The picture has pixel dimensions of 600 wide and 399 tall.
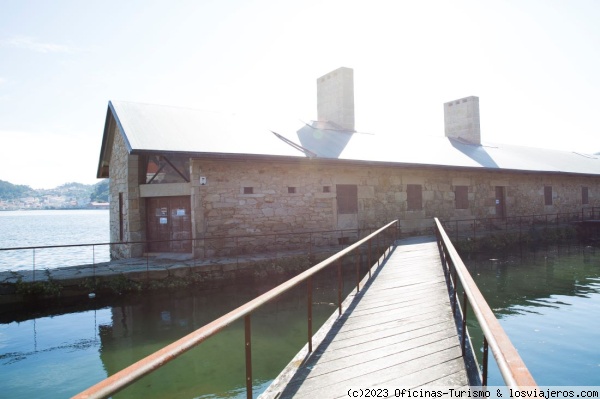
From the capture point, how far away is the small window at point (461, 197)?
16828mm

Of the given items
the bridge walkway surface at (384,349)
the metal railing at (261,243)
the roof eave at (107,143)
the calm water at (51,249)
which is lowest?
the calm water at (51,249)

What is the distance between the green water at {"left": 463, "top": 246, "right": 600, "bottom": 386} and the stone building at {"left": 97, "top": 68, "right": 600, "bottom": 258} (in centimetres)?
Answer: 367

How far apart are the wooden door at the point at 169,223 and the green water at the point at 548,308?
8.10 m

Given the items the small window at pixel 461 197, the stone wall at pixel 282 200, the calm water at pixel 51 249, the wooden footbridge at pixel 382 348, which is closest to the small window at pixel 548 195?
the stone wall at pixel 282 200

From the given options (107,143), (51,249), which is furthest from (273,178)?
(51,249)

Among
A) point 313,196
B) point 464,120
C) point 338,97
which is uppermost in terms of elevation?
point 338,97

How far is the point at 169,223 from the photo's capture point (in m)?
11.9

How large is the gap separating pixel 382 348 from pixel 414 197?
12290 millimetres

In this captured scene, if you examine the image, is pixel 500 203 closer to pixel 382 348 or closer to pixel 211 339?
pixel 211 339

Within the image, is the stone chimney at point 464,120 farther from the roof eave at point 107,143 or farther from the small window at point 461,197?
→ the roof eave at point 107,143

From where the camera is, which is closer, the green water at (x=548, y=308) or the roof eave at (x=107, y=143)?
the green water at (x=548, y=308)

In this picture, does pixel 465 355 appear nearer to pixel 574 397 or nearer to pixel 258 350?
pixel 574 397

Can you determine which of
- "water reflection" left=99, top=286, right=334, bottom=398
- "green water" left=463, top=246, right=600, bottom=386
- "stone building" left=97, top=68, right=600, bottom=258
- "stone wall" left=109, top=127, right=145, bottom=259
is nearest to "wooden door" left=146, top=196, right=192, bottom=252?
"stone building" left=97, top=68, right=600, bottom=258

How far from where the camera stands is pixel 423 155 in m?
16.3
